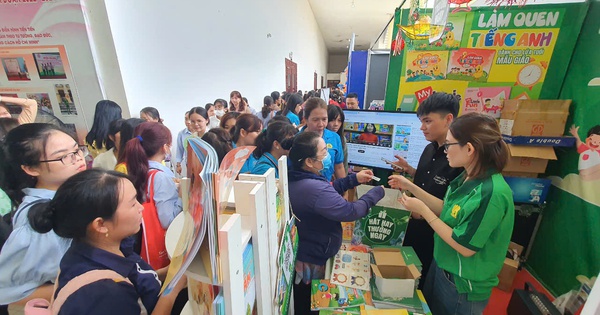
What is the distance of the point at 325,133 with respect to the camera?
7.09ft

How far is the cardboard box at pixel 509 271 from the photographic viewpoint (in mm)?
2092

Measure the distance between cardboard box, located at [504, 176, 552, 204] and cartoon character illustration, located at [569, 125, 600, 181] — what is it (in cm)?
24

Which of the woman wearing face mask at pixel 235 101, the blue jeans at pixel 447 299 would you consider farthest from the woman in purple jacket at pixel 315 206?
the woman wearing face mask at pixel 235 101

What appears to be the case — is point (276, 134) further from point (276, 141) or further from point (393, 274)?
point (393, 274)

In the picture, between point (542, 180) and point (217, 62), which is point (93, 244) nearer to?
point (542, 180)

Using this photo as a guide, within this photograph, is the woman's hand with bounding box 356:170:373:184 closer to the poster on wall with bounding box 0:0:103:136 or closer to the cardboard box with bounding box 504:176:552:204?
the cardboard box with bounding box 504:176:552:204

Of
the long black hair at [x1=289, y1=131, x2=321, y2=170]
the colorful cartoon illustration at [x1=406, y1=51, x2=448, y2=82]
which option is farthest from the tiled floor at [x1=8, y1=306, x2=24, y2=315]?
the colorful cartoon illustration at [x1=406, y1=51, x2=448, y2=82]

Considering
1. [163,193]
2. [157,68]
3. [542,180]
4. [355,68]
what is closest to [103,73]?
[157,68]

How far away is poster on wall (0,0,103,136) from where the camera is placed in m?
1.90

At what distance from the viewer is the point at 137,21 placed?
2234 millimetres

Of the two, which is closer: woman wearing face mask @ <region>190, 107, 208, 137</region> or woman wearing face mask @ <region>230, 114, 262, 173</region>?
woman wearing face mask @ <region>230, 114, 262, 173</region>

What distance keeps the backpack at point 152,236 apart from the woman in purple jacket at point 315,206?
76 cm

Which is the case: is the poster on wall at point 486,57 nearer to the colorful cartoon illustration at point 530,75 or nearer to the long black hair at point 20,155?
Result: the colorful cartoon illustration at point 530,75

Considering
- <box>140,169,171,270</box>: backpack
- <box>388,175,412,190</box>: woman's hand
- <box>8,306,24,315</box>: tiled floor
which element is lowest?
<box>8,306,24,315</box>: tiled floor
